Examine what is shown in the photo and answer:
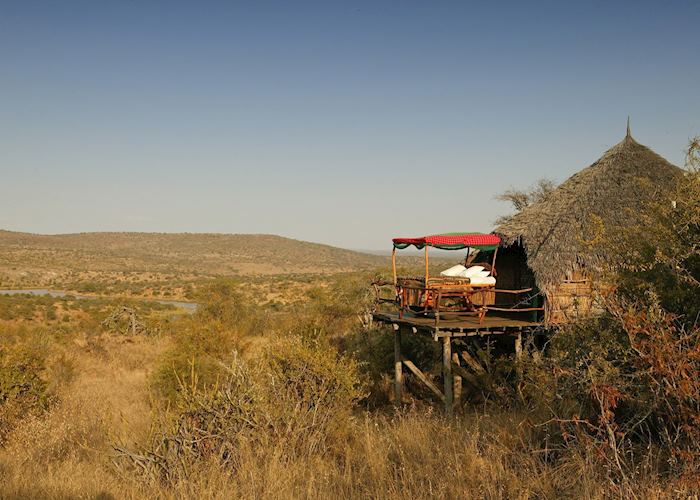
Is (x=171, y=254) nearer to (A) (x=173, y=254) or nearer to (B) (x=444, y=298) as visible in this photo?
(A) (x=173, y=254)

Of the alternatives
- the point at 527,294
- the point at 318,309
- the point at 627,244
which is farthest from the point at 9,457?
the point at 318,309

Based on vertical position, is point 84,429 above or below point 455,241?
below

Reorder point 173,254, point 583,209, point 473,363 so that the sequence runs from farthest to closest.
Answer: point 173,254, point 473,363, point 583,209

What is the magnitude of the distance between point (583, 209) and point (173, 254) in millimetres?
92299

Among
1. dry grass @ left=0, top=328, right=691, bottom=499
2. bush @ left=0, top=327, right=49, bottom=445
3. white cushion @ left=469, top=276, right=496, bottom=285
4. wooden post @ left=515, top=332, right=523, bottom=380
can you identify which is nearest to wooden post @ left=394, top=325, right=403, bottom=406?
white cushion @ left=469, top=276, right=496, bottom=285

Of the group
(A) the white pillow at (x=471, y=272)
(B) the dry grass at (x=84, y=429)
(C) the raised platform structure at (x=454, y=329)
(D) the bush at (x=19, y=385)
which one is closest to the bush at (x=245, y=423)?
(B) the dry grass at (x=84, y=429)

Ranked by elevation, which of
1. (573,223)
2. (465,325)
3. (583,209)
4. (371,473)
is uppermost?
(583,209)

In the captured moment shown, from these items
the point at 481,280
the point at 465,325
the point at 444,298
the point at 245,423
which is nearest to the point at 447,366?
the point at 465,325

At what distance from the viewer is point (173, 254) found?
96.8 metres

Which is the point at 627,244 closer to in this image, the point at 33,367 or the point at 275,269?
the point at 33,367

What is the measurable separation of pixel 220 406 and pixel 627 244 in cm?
477

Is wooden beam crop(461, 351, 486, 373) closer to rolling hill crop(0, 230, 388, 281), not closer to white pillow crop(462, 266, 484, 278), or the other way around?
white pillow crop(462, 266, 484, 278)

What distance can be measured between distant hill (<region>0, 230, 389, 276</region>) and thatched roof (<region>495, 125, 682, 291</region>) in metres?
64.1

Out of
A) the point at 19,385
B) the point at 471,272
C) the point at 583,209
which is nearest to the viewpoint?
the point at 19,385
